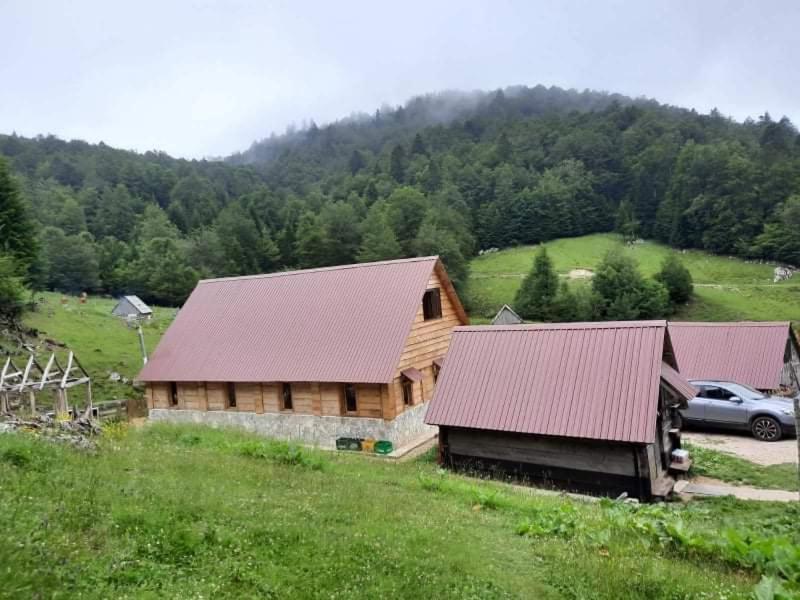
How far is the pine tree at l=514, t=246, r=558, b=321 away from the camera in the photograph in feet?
156

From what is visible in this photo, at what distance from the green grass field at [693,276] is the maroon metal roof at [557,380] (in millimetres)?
37123

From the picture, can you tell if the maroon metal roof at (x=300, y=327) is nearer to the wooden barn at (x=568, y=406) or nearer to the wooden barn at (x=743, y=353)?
the wooden barn at (x=568, y=406)

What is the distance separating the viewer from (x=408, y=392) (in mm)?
20562

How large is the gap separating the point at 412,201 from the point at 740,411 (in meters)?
56.2

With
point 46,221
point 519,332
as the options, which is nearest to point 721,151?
point 519,332

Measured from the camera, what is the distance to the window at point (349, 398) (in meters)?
19.9

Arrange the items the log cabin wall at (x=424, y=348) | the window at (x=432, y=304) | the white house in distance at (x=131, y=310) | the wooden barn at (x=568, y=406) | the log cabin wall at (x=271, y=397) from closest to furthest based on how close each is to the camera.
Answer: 1. the wooden barn at (x=568, y=406)
2. the log cabin wall at (x=271, y=397)
3. the log cabin wall at (x=424, y=348)
4. the window at (x=432, y=304)
5. the white house in distance at (x=131, y=310)

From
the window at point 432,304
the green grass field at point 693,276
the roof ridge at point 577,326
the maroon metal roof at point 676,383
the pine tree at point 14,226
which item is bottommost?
the green grass field at point 693,276

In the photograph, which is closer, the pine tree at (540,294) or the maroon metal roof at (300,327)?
the maroon metal roof at (300,327)

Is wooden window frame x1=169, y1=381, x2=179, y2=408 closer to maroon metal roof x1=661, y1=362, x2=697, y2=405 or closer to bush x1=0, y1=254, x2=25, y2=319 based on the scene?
bush x1=0, y1=254, x2=25, y2=319

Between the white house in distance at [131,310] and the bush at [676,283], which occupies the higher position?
the white house in distance at [131,310]

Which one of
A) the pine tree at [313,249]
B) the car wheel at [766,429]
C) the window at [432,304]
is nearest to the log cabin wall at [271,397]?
the window at [432,304]

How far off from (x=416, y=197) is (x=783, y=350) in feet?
182

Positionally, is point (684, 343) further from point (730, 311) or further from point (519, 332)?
point (730, 311)
